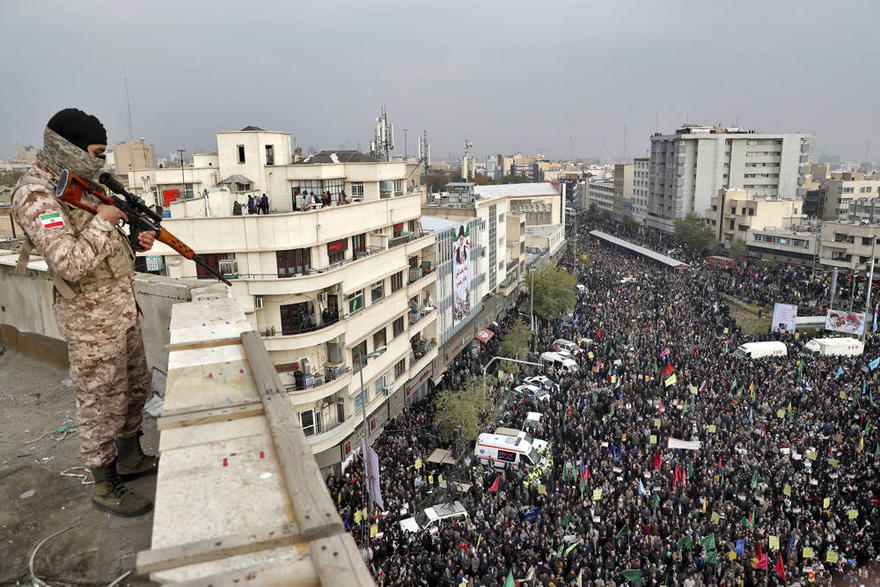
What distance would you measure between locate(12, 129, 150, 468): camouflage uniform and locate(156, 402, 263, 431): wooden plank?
124 centimetres

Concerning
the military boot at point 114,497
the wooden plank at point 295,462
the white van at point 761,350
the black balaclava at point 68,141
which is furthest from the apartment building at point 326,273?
the white van at point 761,350

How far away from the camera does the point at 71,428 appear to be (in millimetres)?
6555

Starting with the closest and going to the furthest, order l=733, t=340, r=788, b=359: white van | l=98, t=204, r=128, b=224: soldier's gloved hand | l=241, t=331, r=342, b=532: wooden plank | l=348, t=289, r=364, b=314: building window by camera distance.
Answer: l=241, t=331, r=342, b=532: wooden plank
l=98, t=204, r=128, b=224: soldier's gloved hand
l=348, t=289, r=364, b=314: building window
l=733, t=340, r=788, b=359: white van

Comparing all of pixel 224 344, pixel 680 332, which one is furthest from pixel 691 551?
pixel 680 332

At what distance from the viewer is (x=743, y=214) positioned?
64.4 m

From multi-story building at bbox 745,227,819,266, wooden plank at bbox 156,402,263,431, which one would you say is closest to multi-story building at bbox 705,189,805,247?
multi-story building at bbox 745,227,819,266

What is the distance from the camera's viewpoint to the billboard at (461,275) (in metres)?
34.0

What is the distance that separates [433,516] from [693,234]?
58332 millimetres

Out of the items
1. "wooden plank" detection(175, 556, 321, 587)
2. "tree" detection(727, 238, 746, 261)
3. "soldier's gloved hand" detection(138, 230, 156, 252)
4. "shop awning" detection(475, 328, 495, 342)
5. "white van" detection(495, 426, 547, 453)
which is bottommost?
"shop awning" detection(475, 328, 495, 342)

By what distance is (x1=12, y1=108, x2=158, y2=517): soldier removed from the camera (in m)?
4.45

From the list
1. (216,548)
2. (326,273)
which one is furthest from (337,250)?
(216,548)

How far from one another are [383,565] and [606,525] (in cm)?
650

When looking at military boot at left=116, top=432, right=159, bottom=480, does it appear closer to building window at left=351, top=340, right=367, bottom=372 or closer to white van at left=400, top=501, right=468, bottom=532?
white van at left=400, top=501, right=468, bottom=532

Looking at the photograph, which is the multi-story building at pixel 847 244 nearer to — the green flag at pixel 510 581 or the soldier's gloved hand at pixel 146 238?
the green flag at pixel 510 581
